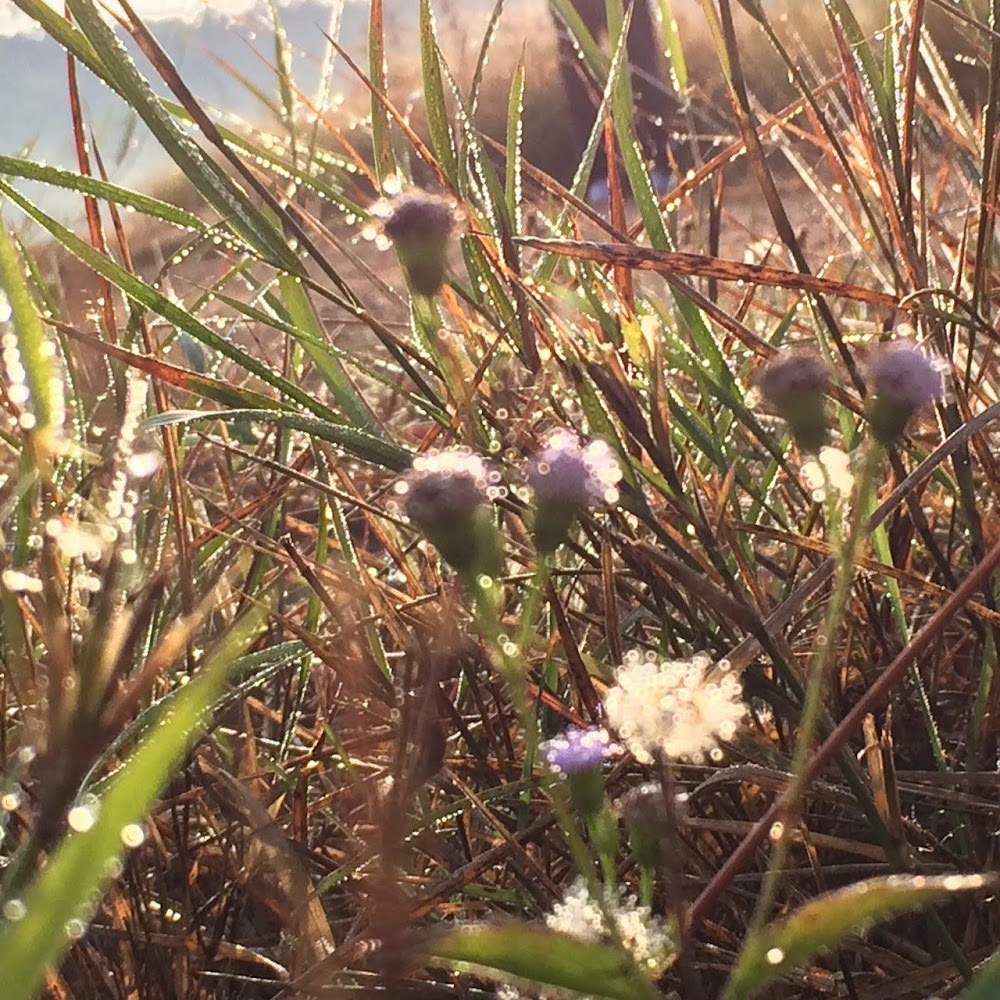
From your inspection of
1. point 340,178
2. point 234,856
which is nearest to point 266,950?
point 234,856

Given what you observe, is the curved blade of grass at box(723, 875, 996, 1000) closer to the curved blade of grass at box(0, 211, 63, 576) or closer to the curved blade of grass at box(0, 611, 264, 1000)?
the curved blade of grass at box(0, 611, 264, 1000)

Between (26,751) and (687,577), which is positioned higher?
(687,577)

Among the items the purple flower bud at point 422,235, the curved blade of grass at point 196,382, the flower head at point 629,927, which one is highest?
the purple flower bud at point 422,235

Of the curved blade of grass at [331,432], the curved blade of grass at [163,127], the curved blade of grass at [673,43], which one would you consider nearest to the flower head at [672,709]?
the curved blade of grass at [331,432]

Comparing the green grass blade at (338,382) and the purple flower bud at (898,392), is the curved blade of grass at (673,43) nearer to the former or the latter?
the green grass blade at (338,382)

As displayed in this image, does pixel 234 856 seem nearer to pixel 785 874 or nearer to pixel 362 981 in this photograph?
pixel 362 981

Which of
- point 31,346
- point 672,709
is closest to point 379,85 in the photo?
point 31,346

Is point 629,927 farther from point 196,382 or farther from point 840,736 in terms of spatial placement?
point 196,382

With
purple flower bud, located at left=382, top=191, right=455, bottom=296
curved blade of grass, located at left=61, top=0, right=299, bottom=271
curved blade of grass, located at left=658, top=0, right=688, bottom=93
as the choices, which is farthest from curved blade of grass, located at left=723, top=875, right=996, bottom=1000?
curved blade of grass, located at left=658, top=0, right=688, bottom=93
